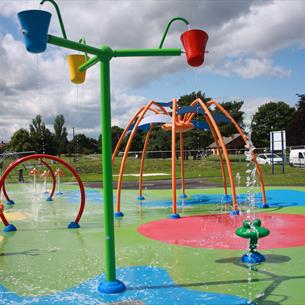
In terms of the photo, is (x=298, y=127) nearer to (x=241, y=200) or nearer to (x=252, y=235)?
(x=241, y=200)

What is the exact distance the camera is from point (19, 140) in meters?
75.9

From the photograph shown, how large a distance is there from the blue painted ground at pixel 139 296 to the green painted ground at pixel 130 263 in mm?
172

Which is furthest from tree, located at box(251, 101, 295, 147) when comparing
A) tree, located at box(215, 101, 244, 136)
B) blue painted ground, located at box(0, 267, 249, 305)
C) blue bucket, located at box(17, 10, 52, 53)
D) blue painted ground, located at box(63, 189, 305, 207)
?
blue bucket, located at box(17, 10, 52, 53)

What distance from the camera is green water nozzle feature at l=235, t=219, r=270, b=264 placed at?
5723 mm

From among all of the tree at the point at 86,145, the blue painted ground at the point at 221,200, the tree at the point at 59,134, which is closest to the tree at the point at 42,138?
the tree at the point at 59,134

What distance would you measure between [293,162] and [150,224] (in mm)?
29042

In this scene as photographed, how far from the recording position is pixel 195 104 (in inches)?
479

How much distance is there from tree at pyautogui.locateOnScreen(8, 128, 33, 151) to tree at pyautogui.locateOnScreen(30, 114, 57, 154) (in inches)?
67.5

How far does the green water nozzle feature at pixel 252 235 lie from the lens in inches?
225

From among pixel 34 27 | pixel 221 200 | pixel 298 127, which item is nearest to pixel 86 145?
pixel 298 127

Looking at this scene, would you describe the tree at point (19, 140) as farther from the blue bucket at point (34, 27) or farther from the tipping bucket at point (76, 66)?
the blue bucket at point (34, 27)

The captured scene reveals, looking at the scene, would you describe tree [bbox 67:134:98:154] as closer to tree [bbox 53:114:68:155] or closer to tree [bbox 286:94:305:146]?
tree [bbox 53:114:68:155]

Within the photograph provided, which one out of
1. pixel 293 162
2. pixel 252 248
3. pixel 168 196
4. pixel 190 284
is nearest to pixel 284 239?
pixel 252 248

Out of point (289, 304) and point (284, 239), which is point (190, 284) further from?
point (284, 239)
